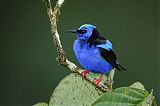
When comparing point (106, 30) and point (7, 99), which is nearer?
point (106, 30)

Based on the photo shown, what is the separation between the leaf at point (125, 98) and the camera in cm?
42

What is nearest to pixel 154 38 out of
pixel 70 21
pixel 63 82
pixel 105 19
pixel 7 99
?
pixel 105 19

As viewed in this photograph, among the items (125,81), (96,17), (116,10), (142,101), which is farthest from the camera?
(116,10)

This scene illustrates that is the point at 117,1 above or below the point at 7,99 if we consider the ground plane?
above

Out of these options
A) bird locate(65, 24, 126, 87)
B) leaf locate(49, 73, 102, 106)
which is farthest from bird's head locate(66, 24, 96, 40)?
leaf locate(49, 73, 102, 106)

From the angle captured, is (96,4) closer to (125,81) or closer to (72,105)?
(125,81)

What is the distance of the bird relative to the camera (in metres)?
0.60

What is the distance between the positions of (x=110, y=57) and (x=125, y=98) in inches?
7.1

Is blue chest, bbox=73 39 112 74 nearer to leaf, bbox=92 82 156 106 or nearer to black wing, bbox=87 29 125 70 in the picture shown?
black wing, bbox=87 29 125 70

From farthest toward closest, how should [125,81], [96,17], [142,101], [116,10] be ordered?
[116,10], [96,17], [125,81], [142,101]

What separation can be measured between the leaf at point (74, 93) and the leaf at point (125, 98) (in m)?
0.05

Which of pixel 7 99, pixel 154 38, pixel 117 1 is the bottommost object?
pixel 7 99

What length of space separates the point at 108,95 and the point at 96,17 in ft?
6.01

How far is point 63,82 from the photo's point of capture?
506mm
